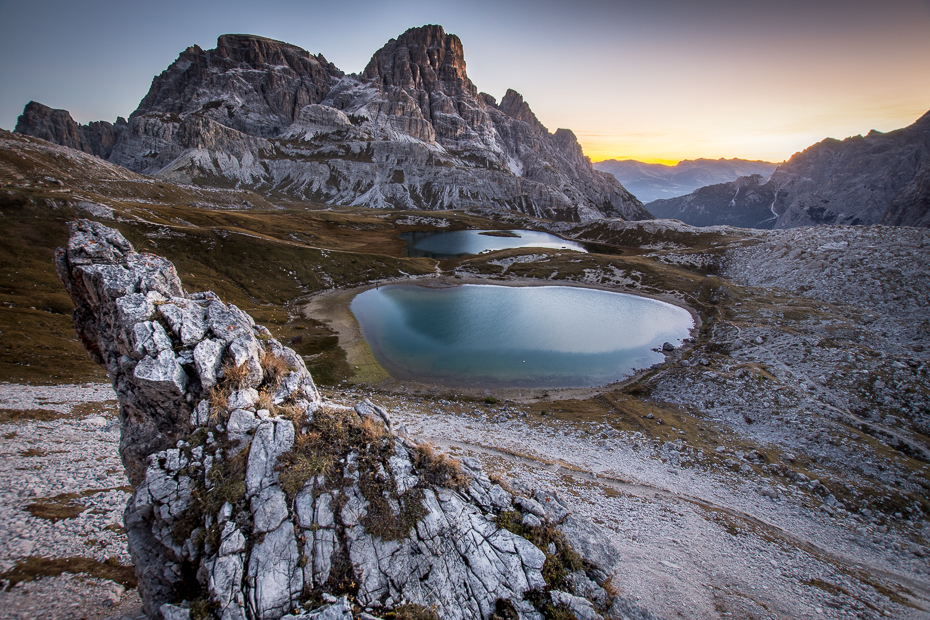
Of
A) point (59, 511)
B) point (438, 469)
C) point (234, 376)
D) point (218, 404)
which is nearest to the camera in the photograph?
point (218, 404)

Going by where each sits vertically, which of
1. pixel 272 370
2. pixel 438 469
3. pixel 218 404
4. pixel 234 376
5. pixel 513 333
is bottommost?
pixel 513 333

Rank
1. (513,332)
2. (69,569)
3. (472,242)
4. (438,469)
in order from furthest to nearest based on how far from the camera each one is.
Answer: (472,242)
(513,332)
(69,569)
(438,469)

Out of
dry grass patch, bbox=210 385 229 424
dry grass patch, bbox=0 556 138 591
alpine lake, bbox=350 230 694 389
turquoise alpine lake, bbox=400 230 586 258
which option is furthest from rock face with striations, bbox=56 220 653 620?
turquoise alpine lake, bbox=400 230 586 258

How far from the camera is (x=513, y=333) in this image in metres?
60.7

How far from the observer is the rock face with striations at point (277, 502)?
32.3 feet

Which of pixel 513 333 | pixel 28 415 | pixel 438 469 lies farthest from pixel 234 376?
pixel 513 333

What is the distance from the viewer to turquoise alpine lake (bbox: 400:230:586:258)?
13738cm

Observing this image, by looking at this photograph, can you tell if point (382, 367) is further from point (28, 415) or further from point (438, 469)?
point (438, 469)

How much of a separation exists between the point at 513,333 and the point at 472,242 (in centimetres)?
10456

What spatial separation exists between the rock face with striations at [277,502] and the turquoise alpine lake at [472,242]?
116604mm

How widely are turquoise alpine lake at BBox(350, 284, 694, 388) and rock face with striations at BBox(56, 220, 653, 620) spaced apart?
31.3 meters

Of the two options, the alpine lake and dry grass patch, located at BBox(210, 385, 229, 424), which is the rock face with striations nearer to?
dry grass patch, located at BBox(210, 385, 229, 424)

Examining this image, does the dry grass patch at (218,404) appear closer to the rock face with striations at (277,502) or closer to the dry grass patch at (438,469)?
the rock face with striations at (277,502)

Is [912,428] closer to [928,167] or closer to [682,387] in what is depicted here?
[682,387]
